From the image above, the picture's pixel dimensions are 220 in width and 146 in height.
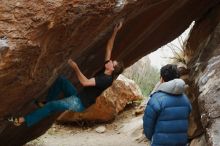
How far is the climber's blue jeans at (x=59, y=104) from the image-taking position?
703 centimetres

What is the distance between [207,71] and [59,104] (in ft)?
10.3

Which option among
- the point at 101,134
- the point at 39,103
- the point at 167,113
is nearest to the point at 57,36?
the point at 39,103

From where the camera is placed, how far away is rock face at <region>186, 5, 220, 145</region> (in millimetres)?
7680

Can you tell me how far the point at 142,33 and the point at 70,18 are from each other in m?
3.11

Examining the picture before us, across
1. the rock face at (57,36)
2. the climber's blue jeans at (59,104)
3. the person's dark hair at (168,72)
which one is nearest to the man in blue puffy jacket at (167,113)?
the person's dark hair at (168,72)

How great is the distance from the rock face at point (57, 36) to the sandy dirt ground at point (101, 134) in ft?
9.80

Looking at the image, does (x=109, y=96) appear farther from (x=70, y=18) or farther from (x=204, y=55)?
(x=70, y=18)

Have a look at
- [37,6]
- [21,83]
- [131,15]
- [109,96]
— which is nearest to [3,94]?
[21,83]

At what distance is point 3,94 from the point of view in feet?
22.0

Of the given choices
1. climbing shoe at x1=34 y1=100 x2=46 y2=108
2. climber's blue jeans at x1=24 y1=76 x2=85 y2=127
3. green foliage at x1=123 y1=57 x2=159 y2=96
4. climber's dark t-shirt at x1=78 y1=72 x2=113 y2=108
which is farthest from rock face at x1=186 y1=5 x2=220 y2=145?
green foliage at x1=123 y1=57 x2=159 y2=96

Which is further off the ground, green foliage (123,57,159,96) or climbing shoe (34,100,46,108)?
climbing shoe (34,100,46,108)

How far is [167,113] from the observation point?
6.67 meters

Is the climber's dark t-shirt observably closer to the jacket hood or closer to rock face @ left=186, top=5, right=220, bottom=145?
the jacket hood

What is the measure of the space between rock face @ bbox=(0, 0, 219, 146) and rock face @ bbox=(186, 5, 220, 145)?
810 mm
